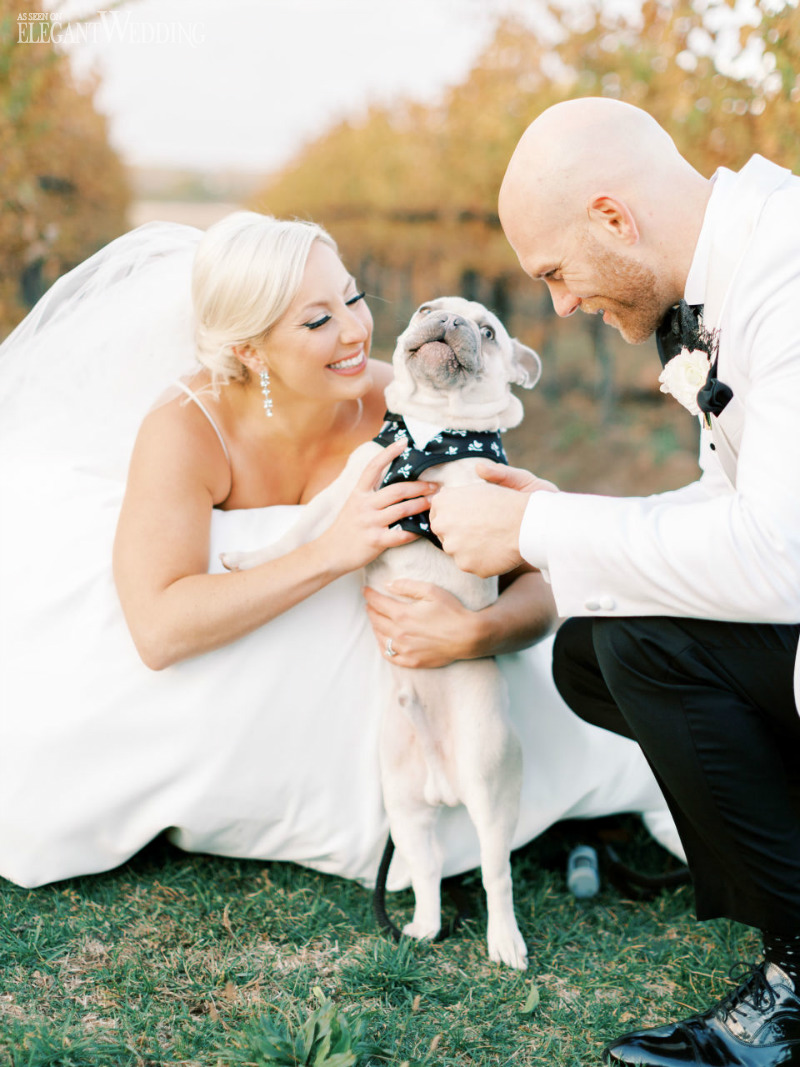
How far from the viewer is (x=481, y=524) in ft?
7.09

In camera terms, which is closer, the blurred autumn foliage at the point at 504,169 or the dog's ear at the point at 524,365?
the dog's ear at the point at 524,365

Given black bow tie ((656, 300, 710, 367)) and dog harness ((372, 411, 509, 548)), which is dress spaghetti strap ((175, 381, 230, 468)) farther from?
black bow tie ((656, 300, 710, 367))

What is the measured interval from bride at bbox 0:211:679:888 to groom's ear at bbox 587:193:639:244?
0.73 m

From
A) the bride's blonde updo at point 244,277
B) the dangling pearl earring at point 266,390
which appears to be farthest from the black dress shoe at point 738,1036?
the bride's blonde updo at point 244,277

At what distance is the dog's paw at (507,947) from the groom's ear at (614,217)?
5.14 ft

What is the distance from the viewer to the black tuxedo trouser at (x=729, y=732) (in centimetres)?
192

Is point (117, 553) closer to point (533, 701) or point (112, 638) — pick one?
point (112, 638)

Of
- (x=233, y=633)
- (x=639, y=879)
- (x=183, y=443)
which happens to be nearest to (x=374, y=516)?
(x=233, y=633)

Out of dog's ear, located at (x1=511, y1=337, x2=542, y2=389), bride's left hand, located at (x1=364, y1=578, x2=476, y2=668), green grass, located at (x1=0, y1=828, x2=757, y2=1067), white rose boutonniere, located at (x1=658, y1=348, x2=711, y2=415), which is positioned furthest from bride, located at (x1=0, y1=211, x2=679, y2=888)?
white rose boutonniere, located at (x1=658, y1=348, x2=711, y2=415)

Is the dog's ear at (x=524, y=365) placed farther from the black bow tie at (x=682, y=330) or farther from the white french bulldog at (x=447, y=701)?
the black bow tie at (x=682, y=330)

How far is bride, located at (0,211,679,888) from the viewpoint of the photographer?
7.93ft

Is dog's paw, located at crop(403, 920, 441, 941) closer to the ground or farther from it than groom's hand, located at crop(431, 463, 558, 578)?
closer to the ground

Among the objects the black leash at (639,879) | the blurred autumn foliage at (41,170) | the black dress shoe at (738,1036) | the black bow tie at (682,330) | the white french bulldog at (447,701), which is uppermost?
the blurred autumn foliage at (41,170)

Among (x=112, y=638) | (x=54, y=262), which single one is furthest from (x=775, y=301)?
(x=54, y=262)
